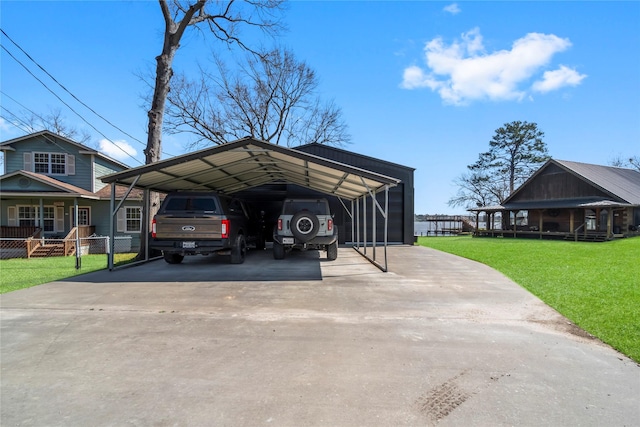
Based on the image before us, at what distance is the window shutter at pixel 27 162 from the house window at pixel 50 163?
17 cm

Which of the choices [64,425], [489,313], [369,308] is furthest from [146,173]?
[489,313]

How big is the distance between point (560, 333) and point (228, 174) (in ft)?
34.4

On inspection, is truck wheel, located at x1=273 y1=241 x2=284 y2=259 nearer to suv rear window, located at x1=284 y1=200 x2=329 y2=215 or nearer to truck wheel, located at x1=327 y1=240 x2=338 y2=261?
suv rear window, located at x1=284 y1=200 x2=329 y2=215

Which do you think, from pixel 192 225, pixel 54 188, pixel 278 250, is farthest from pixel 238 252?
pixel 54 188

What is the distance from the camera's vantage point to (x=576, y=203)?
2489 centimetres

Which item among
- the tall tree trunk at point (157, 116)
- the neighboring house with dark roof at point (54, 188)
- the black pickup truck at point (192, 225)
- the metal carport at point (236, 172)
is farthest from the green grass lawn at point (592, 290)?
the neighboring house with dark roof at point (54, 188)

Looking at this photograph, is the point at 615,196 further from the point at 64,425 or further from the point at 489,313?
the point at 64,425

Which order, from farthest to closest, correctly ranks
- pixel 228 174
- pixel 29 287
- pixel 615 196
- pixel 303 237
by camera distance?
pixel 615 196
pixel 228 174
pixel 303 237
pixel 29 287

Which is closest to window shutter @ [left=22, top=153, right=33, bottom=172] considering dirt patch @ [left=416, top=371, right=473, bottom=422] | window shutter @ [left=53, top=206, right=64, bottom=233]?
window shutter @ [left=53, top=206, right=64, bottom=233]

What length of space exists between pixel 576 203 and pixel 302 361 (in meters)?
27.8

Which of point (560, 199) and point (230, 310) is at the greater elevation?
point (560, 199)

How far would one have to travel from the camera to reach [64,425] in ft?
8.29

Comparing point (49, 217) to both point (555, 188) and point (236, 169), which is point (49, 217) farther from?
point (555, 188)

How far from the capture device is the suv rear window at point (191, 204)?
30.1ft
